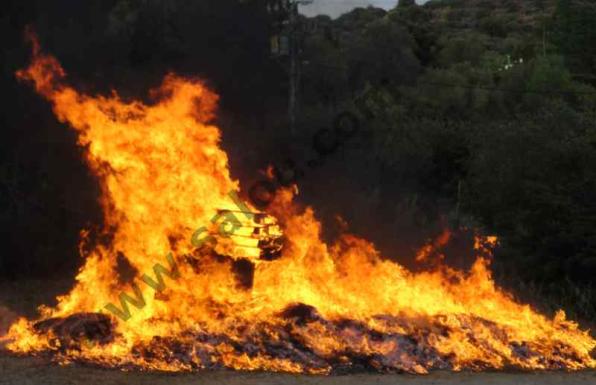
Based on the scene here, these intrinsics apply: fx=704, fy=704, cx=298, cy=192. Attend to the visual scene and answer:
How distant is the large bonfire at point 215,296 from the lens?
7.90 meters

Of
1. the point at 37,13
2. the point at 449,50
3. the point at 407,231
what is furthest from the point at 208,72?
the point at 449,50

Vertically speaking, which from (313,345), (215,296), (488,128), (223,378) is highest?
(488,128)

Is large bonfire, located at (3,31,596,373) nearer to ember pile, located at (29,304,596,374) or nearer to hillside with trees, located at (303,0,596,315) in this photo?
ember pile, located at (29,304,596,374)

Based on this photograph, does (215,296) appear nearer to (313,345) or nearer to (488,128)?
(313,345)

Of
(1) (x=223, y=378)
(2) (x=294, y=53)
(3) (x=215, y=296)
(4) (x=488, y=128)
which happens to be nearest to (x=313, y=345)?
(1) (x=223, y=378)

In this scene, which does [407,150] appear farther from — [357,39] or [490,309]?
[357,39]

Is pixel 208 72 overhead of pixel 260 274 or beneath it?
overhead

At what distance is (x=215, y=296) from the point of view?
28.8 feet

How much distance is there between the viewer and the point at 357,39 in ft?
125

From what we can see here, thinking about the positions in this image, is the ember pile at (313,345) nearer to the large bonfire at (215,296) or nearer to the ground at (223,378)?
the large bonfire at (215,296)

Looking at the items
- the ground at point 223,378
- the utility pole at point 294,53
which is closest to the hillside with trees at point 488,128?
the utility pole at point 294,53


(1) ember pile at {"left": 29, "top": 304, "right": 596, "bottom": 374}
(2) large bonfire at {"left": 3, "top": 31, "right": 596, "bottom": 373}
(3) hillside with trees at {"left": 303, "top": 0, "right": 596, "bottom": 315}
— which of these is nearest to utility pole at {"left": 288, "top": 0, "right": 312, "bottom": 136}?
(3) hillside with trees at {"left": 303, "top": 0, "right": 596, "bottom": 315}

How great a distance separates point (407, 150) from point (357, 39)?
16.7m

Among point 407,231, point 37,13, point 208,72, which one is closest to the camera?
point 37,13
